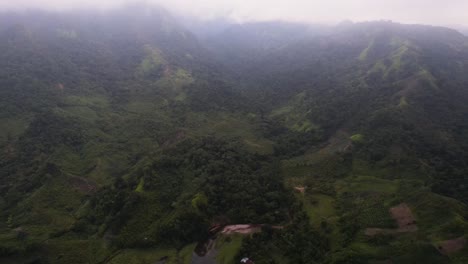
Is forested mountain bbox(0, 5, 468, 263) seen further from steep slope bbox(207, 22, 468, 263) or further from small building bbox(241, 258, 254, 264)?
small building bbox(241, 258, 254, 264)

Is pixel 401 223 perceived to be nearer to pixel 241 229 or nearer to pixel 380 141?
pixel 241 229

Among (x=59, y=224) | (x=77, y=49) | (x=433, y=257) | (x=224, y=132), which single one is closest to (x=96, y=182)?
(x=59, y=224)

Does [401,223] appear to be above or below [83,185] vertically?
below

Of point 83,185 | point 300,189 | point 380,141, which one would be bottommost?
point 300,189

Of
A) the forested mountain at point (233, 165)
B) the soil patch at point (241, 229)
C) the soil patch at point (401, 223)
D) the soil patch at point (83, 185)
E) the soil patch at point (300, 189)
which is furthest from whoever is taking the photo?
the soil patch at point (83, 185)

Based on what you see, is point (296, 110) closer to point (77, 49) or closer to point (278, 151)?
point (278, 151)

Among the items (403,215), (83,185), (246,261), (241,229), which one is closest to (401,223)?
(403,215)

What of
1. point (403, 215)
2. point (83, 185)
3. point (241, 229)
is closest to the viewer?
point (403, 215)

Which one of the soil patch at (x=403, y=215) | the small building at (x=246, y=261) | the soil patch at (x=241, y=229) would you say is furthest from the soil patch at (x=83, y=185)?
the soil patch at (x=403, y=215)

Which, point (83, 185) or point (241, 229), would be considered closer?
point (241, 229)

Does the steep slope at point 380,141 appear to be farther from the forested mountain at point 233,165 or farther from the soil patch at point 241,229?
the soil patch at point 241,229
